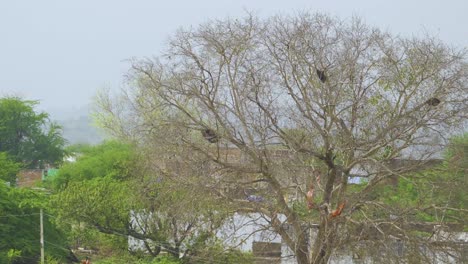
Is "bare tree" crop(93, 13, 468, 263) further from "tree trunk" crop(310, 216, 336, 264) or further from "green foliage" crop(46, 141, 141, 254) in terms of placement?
"green foliage" crop(46, 141, 141, 254)

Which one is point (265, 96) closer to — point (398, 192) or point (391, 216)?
point (391, 216)

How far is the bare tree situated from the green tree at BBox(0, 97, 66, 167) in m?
25.9

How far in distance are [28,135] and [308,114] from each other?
3027 centimetres

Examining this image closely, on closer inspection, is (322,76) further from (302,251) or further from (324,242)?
(302,251)

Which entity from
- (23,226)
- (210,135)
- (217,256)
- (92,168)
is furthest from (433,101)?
(92,168)

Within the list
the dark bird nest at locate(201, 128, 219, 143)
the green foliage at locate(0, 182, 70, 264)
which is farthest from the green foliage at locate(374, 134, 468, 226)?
the green foliage at locate(0, 182, 70, 264)

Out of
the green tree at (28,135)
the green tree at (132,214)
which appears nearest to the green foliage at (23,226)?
the green tree at (132,214)

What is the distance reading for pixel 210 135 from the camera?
16.2m

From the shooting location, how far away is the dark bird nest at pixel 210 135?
1612 centimetres

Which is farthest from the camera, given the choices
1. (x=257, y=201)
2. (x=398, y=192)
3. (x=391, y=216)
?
(x=398, y=192)

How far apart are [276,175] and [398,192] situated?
842 centimetres

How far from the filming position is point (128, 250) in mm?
21344

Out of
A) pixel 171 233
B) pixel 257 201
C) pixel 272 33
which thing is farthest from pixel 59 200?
pixel 272 33

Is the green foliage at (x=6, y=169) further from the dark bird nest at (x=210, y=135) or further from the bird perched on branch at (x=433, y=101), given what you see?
the bird perched on branch at (x=433, y=101)
